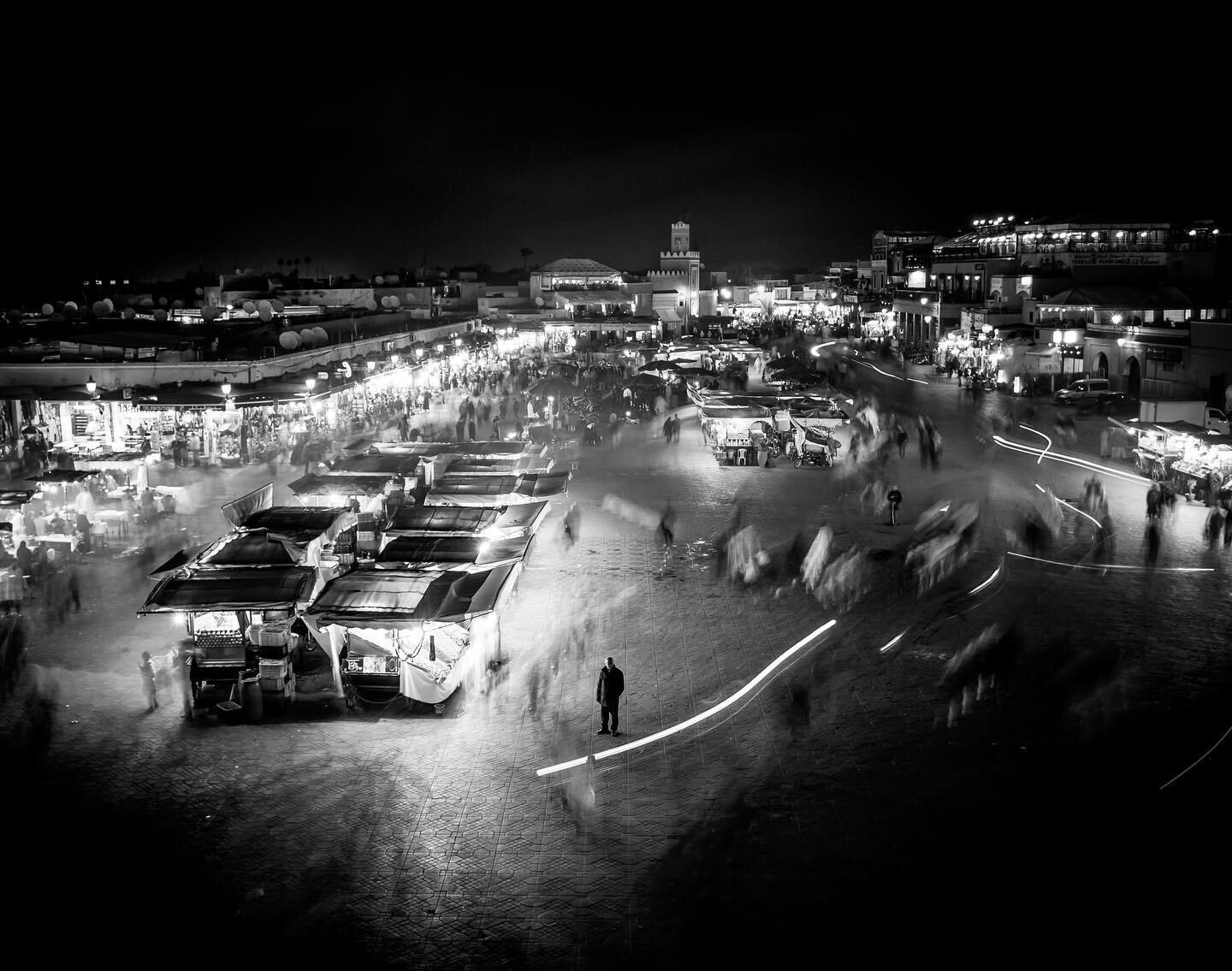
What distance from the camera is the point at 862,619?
35.9 ft

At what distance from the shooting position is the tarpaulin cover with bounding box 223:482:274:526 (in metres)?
12.8

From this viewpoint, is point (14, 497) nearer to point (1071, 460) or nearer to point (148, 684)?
point (148, 684)

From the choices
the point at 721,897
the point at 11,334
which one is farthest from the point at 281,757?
the point at 11,334

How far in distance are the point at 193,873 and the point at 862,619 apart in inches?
285

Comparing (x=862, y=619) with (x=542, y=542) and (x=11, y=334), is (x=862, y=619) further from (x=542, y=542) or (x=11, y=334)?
(x=11, y=334)

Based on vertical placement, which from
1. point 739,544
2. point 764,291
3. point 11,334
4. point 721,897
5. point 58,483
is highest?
point 764,291

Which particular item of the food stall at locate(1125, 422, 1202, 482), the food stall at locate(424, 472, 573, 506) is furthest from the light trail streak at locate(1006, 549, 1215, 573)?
the food stall at locate(424, 472, 573, 506)

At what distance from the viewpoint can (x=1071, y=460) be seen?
68.6ft

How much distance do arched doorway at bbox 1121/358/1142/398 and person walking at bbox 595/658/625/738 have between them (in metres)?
27.5

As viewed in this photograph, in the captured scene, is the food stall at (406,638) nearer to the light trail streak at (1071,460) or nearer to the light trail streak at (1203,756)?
the light trail streak at (1203,756)

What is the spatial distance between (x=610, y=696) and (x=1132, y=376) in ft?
93.2

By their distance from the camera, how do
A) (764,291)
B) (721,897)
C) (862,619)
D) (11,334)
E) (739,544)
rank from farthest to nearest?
(764,291), (11,334), (739,544), (862,619), (721,897)

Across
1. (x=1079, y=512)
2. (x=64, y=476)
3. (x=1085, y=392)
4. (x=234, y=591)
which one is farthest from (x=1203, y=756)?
(x=1085, y=392)

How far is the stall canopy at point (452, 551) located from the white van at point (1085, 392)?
21.9m
